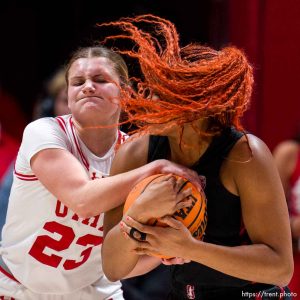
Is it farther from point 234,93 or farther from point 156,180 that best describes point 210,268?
point 234,93

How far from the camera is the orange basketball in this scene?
7.27 ft

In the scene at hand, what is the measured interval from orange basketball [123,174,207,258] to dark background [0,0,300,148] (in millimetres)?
886

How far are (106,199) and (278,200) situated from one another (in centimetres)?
52

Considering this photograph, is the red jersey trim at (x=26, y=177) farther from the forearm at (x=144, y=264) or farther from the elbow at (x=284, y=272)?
the elbow at (x=284, y=272)

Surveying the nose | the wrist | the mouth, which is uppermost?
the nose

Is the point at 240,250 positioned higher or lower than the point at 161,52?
lower

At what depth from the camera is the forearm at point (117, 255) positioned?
92.4 inches

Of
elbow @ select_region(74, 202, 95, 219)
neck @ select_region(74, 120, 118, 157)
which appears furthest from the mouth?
elbow @ select_region(74, 202, 95, 219)

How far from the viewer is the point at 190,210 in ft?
7.26

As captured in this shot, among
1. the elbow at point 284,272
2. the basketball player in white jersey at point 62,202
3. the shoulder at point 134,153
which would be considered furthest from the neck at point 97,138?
the elbow at point 284,272

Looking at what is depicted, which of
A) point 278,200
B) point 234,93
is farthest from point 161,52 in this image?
point 278,200

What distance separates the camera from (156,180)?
7.32ft

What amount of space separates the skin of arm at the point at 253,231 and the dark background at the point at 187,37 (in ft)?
3.07

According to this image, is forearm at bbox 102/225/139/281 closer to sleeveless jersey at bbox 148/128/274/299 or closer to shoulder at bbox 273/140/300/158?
sleeveless jersey at bbox 148/128/274/299
